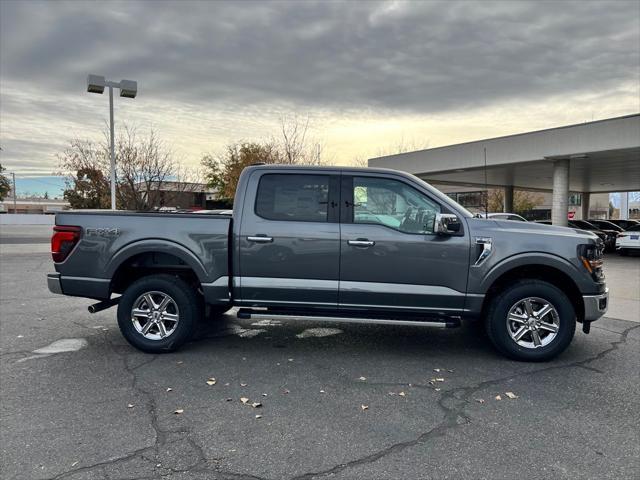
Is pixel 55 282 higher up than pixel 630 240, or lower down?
higher up

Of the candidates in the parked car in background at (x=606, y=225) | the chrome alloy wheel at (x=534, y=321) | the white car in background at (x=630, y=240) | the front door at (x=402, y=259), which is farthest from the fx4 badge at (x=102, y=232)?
the parked car in background at (x=606, y=225)

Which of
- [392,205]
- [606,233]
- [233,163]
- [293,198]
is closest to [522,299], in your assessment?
[392,205]

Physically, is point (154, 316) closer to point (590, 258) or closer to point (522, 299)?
point (522, 299)

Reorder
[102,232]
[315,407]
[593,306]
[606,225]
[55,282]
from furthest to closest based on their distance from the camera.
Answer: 1. [606,225]
2. [55,282]
3. [102,232]
4. [593,306]
5. [315,407]

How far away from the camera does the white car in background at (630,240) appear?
18234 millimetres

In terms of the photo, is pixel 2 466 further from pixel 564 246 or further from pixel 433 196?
pixel 564 246

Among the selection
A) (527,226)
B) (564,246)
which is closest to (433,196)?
(527,226)

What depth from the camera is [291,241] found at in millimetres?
4879

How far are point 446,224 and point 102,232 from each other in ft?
12.3

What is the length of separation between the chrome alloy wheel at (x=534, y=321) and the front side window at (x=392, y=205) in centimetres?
133

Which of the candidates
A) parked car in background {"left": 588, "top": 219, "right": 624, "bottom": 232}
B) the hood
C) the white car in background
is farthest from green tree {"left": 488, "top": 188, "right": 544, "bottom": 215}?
the hood

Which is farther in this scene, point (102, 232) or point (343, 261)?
point (102, 232)

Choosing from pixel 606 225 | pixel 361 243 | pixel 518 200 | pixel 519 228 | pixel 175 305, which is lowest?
pixel 175 305

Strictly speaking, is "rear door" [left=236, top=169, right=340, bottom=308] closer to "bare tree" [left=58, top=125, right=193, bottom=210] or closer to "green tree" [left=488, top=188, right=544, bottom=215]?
"bare tree" [left=58, top=125, right=193, bottom=210]
